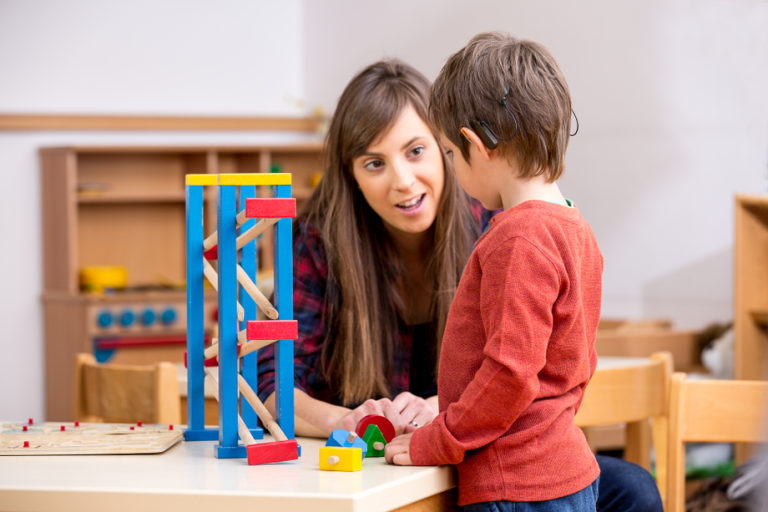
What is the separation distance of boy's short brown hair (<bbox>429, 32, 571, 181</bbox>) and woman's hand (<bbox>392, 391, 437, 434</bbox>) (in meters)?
0.35

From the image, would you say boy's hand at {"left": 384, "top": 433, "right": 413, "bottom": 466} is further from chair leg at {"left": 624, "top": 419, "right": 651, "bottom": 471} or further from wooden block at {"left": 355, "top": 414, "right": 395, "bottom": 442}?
chair leg at {"left": 624, "top": 419, "right": 651, "bottom": 471}

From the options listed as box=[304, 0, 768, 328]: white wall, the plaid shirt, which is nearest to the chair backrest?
the plaid shirt

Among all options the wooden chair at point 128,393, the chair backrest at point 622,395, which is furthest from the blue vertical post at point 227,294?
the chair backrest at point 622,395

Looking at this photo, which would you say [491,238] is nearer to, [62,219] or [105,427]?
[105,427]

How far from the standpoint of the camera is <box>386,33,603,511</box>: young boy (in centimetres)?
81

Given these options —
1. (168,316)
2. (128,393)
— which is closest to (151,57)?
(168,316)

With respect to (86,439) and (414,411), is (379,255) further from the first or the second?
(86,439)

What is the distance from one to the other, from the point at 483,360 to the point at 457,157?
24 centimetres

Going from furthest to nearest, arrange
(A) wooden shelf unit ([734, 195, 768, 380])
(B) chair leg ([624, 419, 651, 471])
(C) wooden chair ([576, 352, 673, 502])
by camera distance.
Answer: (A) wooden shelf unit ([734, 195, 768, 380]) < (B) chair leg ([624, 419, 651, 471]) < (C) wooden chair ([576, 352, 673, 502])

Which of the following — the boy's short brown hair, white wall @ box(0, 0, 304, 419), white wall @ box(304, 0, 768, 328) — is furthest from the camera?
white wall @ box(0, 0, 304, 419)

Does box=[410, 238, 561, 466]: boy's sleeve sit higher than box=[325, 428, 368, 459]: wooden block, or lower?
higher

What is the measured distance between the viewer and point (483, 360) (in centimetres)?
85

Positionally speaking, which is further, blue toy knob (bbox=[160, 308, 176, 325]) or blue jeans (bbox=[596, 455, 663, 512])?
blue toy knob (bbox=[160, 308, 176, 325])

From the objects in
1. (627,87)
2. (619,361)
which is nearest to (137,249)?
(627,87)
